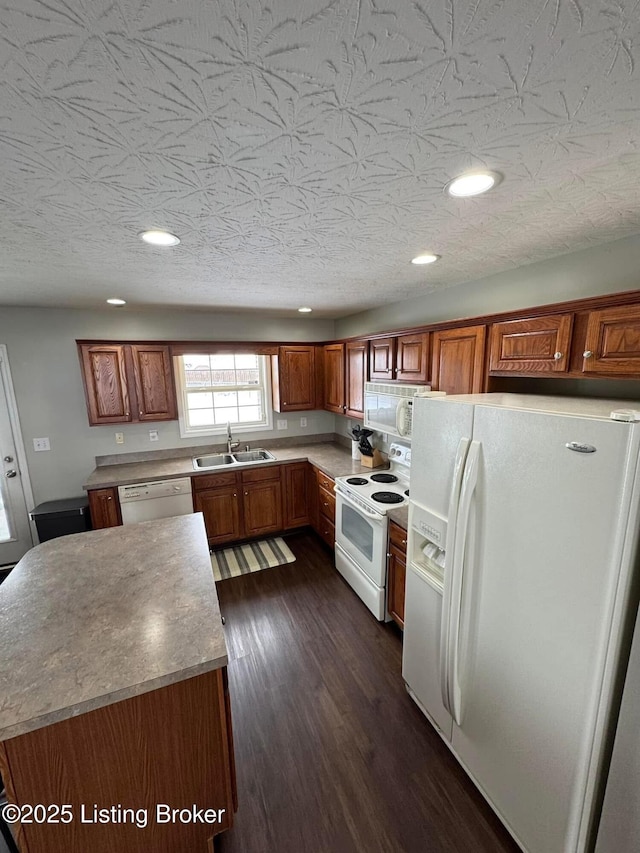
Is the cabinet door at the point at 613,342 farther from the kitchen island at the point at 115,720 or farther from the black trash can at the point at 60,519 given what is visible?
the black trash can at the point at 60,519

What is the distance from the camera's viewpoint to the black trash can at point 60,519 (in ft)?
10.1

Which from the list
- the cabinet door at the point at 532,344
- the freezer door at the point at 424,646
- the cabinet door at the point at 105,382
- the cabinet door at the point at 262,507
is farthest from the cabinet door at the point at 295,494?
the cabinet door at the point at 532,344

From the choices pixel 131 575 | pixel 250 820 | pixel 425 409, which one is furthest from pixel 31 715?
pixel 425 409

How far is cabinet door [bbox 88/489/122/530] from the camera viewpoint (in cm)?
306

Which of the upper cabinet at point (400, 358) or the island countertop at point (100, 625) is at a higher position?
the upper cabinet at point (400, 358)

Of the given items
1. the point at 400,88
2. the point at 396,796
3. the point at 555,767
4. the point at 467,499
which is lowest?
the point at 396,796

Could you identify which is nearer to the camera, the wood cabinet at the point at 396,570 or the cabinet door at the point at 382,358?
the wood cabinet at the point at 396,570

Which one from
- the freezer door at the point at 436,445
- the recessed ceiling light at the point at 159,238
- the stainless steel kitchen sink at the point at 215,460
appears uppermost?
the recessed ceiling light at the point at 159,238

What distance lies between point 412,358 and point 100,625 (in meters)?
2.36

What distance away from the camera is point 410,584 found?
1.91 m

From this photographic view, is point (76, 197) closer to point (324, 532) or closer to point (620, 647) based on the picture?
point (620, 647)

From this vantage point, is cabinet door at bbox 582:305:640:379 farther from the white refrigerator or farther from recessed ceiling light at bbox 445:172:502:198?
recessed ceiling light at bbox 445:172:502:198

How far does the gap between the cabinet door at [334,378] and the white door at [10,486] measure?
3.07m

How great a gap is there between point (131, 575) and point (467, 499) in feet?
5.23
